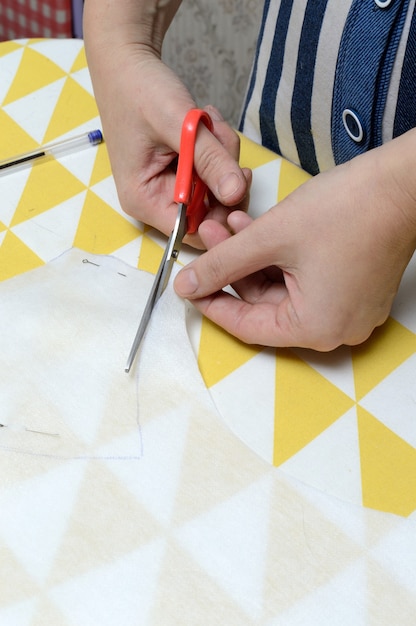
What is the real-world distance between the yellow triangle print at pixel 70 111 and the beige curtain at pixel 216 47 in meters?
0.57

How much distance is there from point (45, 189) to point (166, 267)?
0.20m

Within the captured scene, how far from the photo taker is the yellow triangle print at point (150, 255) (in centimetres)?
68

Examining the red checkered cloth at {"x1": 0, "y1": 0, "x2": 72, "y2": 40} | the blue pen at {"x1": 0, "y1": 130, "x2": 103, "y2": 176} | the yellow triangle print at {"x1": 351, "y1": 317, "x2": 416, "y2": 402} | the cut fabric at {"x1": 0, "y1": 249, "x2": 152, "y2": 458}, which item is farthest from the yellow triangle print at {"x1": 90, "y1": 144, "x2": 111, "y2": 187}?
the red checkered cloth at {"x1": 0, "y1": 0, "x2": 72, "y2": 40}

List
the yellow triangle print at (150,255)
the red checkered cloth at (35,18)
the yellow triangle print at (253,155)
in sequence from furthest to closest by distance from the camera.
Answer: the red checkered cloth at (35,18)
the yellow triangle print at (253,155)
the yellow triangle print at (150,255)

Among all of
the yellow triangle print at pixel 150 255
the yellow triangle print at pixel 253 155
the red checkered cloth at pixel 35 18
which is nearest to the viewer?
the yellow triangle print at pixel 150 255

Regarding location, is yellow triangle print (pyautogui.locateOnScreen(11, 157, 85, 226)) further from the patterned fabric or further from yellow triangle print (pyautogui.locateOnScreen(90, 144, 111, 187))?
the patterned fabric

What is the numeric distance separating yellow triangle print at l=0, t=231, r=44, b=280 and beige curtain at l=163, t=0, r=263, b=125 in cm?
81

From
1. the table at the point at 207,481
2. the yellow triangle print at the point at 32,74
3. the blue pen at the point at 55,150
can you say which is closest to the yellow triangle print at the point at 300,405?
the table at the point at 207,481

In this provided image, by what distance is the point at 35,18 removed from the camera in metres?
1.32

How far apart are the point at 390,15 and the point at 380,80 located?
0.19 ft

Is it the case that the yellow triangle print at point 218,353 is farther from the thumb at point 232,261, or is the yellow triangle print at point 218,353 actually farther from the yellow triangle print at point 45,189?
the yellow triangle print at point 45,189

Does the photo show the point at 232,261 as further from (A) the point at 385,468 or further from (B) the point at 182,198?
(A) the point at 385,468

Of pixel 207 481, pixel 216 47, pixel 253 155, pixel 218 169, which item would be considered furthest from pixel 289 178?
pixel 216 47

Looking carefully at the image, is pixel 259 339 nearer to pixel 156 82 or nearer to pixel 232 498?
pixel 232 498
